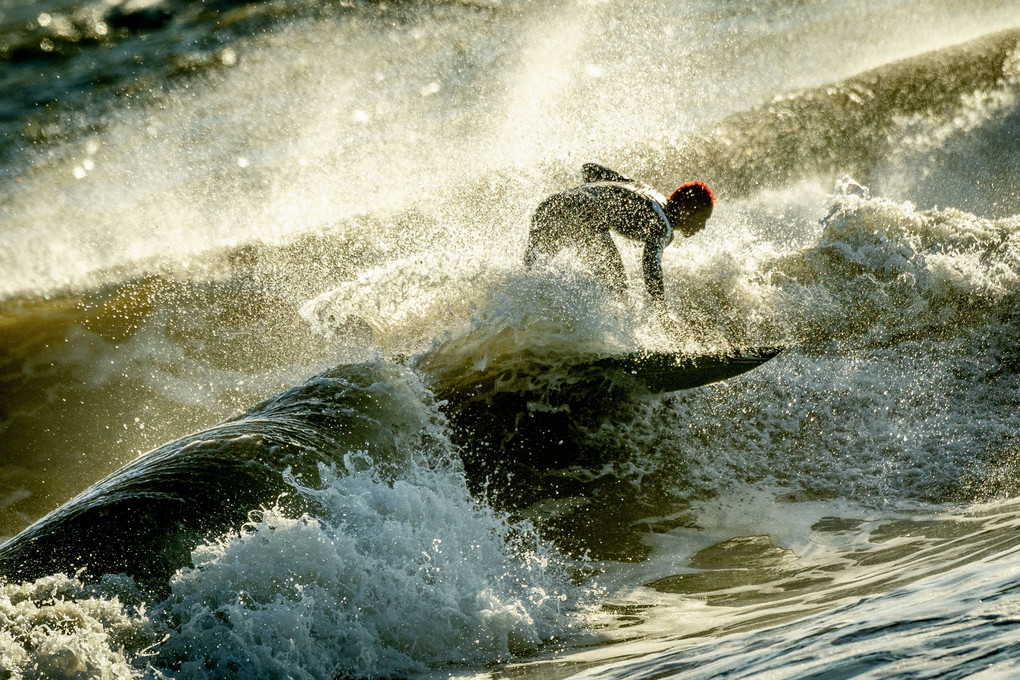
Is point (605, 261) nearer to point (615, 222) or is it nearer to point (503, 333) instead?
point (615, 222)

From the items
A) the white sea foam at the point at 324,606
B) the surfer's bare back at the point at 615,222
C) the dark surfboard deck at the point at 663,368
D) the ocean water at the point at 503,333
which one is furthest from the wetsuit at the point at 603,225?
the white sea foam at the point at 324,606

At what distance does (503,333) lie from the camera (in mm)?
4664

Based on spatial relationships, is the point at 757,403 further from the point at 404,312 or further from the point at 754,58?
the point at 754,58

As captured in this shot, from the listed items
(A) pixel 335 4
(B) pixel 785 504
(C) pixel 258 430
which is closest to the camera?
(C) pixel 258 430

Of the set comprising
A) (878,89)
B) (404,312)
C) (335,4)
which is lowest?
(404,312)

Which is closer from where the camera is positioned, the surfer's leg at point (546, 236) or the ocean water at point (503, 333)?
the ocean water at point (503, 333)

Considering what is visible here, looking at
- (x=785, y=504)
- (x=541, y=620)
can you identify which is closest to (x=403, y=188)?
(x=785, y=504)

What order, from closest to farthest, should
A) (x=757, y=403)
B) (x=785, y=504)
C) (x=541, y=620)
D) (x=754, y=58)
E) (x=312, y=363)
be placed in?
(x=541, y=620) < (x=785, y=504) < (x=757, y=403) < (x=312, y=363) < (x=754, y=58)

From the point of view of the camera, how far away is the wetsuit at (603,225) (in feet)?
14.9

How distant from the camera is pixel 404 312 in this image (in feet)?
16.3

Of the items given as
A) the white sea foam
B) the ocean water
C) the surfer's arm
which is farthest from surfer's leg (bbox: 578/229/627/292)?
the white sea foam

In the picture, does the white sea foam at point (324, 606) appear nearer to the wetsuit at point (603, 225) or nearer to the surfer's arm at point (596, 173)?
the wetsuit at point (603, 225)

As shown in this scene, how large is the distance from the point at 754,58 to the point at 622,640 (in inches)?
346

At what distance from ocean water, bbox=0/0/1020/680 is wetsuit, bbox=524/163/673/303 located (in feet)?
0.53
